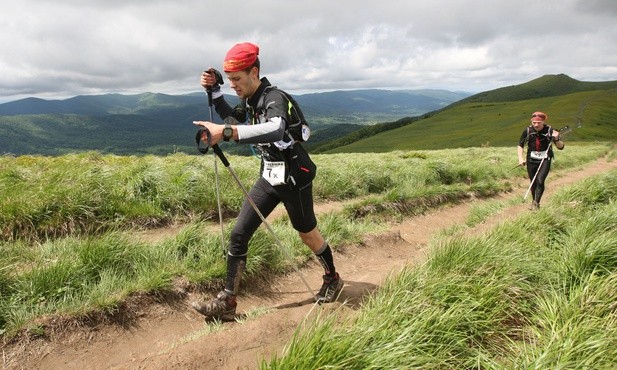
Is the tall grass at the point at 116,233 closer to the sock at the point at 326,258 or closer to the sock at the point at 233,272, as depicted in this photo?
the sock at the point at 326,258

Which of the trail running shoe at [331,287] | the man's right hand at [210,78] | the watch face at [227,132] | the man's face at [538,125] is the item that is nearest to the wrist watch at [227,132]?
the watch face at [227,132]

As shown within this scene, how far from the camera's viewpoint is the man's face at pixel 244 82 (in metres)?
4.53

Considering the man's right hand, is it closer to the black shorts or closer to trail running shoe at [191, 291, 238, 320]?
the black shorts

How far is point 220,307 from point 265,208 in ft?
4.49

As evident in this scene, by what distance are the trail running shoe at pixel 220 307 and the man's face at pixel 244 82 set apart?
8.44 ft

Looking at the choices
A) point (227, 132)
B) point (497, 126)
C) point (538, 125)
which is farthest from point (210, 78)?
point (497, 126)

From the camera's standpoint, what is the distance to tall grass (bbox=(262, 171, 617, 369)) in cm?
310

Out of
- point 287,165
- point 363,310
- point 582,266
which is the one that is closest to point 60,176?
point 287,165

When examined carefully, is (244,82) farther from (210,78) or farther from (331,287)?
(331,287)

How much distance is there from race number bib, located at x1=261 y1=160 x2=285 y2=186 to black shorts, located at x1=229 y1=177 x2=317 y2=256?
0.33ft

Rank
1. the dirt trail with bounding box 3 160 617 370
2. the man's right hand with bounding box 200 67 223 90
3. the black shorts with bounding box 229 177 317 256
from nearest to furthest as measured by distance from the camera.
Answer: the dirt trail with bounding box 3 160 617 370 → the black shorts with bounding box 229 177 317 256 → the man's right hand with bounding box 200 67 223 90

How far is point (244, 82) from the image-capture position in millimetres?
4617

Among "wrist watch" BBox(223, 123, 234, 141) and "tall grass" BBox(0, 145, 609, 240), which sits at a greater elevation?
"wrist watch" BBox(223, 123, 234, 141)

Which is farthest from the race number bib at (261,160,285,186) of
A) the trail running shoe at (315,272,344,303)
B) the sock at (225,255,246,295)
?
the trail running shoe at (315,272,344,303)
